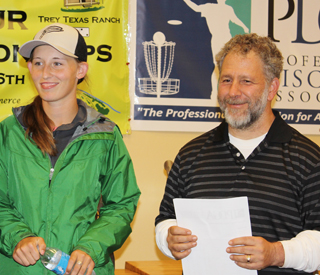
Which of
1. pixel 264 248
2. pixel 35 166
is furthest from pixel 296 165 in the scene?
pixel 35 166

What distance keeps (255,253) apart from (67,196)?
0.79m

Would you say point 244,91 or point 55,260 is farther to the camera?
point 244,91

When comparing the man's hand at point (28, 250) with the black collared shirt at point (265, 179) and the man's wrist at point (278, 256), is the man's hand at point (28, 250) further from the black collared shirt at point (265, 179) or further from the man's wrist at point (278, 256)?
the man's wrist at point (278, 256)

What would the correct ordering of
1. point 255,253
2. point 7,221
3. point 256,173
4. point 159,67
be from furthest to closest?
1. point 159,67
2. point 256,173
3. point 7,221
4. point 255,253

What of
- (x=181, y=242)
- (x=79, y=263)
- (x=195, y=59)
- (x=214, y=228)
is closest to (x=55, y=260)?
(x=79, y=263)

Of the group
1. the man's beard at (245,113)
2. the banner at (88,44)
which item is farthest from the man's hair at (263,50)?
the banner at (88,44)

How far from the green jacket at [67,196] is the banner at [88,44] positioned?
1337 millimetres

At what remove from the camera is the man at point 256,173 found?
5.28 feet

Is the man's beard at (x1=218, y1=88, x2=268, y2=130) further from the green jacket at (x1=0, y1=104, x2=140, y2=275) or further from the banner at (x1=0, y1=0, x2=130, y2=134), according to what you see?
the banner at (x1=0, y1=0, x2=130, y2=134)

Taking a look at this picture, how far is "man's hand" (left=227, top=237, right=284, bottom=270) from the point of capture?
1.56m

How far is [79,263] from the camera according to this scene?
1.60 m

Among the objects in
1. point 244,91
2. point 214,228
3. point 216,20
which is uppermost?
point 216,20

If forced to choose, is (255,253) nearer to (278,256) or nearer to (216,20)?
(278,256)

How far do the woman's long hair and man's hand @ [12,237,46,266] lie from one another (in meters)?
0.38
